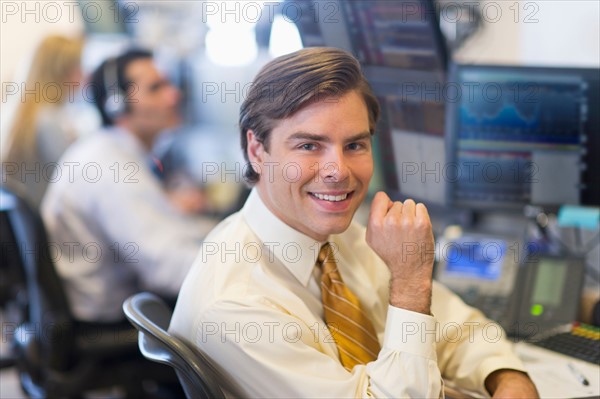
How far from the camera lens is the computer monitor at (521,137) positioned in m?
1.88

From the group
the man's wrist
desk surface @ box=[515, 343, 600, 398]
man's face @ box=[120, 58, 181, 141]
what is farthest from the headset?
the man's wrist

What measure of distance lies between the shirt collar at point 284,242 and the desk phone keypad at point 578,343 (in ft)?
2.07

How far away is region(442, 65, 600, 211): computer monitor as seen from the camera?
73.9 inches

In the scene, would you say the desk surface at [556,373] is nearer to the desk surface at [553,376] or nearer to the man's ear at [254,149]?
the desk surface at [553,376]

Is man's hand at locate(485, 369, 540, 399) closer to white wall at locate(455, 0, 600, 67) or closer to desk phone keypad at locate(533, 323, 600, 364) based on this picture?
desk phone keypad at locate(533, 323, 600, 364)

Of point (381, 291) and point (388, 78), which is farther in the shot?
point (388, 78)

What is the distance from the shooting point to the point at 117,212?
2469 mm

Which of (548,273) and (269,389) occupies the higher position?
(269,389)

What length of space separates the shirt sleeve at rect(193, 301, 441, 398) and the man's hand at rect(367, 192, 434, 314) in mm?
34

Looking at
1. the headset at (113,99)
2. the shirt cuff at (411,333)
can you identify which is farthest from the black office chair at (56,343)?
the shirt cuff at (411,333)

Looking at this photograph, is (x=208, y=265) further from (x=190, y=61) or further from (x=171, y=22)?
(x=171, y=22)

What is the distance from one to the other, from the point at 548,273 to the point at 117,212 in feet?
4.33

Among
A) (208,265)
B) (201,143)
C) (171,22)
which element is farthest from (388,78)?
(171,22)

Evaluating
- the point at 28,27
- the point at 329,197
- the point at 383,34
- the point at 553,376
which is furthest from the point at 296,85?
the point at 28,27
